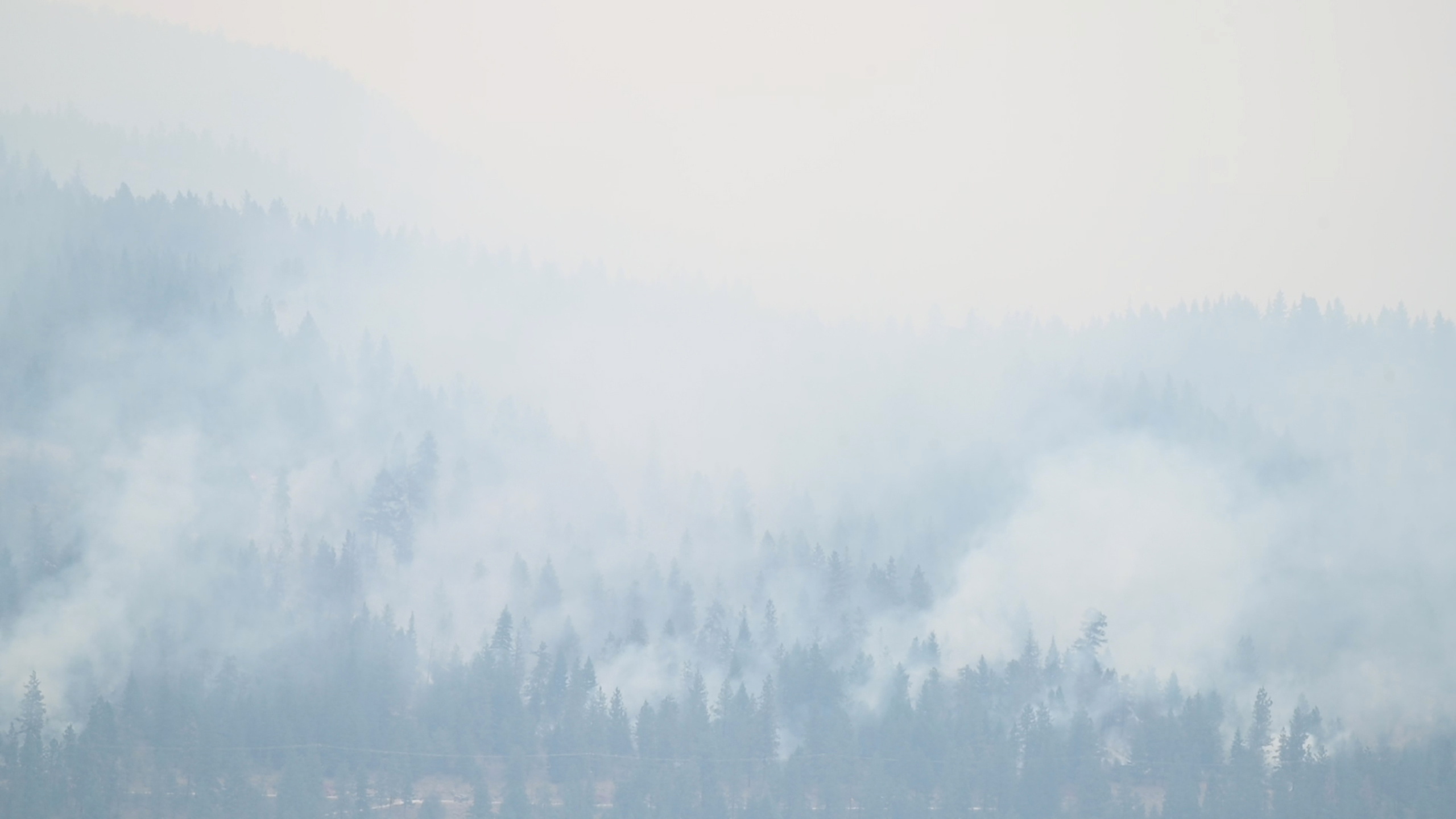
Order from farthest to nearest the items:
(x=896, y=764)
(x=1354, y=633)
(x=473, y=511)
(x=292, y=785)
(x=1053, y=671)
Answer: (x=473, y=511), (x=1354, y=633), (x=1053, y=671), (x=896, y=764), (x=292, y=785)

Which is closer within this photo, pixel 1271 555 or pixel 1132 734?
pixel 1132 734

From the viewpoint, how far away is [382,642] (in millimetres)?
156125

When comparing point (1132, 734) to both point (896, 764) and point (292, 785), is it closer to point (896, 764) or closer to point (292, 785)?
point (896, 764)

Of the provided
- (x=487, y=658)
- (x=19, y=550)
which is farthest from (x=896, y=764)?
(x=19, y=550)

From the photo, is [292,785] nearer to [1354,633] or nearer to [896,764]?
[896,764]

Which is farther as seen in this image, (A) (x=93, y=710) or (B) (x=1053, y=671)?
(B) (x=1053, y=671)

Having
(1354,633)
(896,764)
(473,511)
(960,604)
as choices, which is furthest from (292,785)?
(1354,633)

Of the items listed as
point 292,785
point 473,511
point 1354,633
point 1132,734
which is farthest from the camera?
point 473,511

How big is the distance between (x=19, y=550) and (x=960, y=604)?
318ft

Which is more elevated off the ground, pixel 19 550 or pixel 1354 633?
pixel 19 550

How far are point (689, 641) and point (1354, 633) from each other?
72.4 m

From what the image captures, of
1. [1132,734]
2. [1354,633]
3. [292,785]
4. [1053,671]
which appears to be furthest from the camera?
[1354,633]

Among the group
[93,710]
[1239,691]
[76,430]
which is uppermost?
[76,430]

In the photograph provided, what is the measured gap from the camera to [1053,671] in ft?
539
